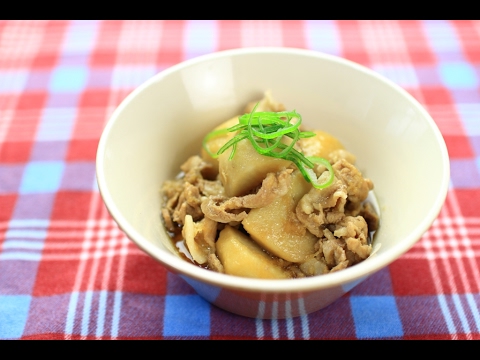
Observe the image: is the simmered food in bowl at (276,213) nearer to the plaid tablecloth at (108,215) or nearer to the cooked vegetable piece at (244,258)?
the cooked vegetable piece at (244,258)

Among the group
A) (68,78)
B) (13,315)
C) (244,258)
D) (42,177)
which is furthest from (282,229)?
(68,78)

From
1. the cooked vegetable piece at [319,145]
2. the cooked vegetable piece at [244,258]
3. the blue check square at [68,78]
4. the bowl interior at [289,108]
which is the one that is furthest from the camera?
the blue check square at [68,78]

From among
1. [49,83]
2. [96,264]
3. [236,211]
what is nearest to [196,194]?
[236,211]

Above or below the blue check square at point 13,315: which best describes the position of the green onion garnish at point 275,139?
above

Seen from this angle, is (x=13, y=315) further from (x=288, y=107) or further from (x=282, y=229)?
(x=288, y=107)

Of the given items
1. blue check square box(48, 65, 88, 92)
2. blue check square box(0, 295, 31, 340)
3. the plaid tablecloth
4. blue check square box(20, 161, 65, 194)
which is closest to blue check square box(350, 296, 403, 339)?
the plaid tablecloth

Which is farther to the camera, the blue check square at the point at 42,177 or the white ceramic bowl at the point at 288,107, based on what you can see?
the blue check square at the point at 42,177

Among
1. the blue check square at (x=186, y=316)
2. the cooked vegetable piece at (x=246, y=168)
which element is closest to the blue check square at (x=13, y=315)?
the blue check square at (x=186, y=316)

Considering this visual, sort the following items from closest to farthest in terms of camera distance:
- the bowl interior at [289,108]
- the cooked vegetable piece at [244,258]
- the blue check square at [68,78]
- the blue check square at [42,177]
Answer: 1. the cooked vegetable piece at [244,258]
2. the bowl interior at [289,108]
3. the blue check square at [42,177]
4. the blue check square at [68,78]
